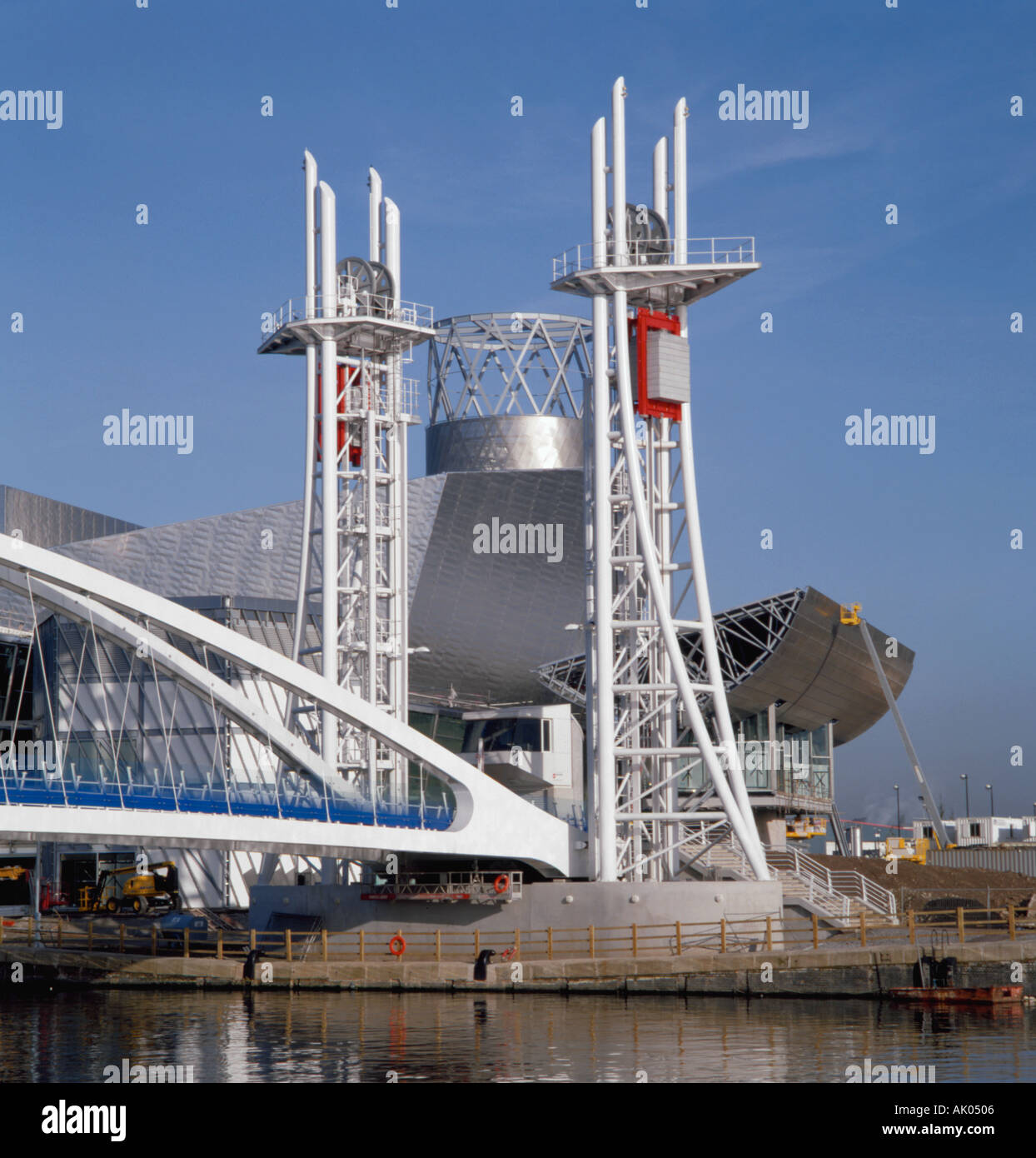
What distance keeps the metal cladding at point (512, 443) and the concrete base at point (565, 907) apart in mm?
33883

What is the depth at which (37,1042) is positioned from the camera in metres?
32.3

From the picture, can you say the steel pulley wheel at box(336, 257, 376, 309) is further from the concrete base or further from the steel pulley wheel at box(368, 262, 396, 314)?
the concrete base

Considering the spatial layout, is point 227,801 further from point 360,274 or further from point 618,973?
point 360,274

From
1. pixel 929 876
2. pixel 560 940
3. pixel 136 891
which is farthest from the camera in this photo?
pixel 929 876

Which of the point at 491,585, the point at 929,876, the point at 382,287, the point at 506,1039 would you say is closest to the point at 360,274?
the point at 382,287

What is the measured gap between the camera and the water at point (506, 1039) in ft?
89.6

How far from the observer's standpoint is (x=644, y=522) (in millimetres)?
44250

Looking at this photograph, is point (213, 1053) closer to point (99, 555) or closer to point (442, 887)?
point (442, 887)

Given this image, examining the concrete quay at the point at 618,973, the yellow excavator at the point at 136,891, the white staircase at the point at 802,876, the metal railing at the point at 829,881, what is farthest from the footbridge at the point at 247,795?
the yellow excavator at the point at 136,891

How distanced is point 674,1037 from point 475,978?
10.6 m

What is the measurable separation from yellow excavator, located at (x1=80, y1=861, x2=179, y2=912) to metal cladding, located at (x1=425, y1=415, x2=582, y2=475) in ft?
83.9

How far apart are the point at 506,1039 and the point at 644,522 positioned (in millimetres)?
16701

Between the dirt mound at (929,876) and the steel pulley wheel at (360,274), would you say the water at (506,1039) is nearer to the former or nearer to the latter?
the steel pulley wheel at (360,274)

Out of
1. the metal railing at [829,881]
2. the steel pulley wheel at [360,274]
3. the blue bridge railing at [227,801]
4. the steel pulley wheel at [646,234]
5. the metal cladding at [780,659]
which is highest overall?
the steel pulley wheel at [360,274]
